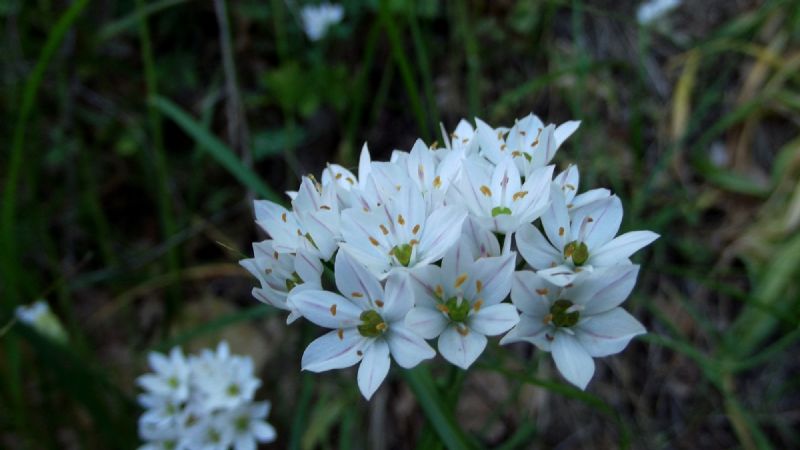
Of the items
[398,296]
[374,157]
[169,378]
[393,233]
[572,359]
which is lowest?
[572,359]

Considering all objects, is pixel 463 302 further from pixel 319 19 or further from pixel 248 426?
pixel 319 19

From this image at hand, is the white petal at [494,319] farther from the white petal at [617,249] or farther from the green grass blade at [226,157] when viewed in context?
the green grass blade at [226,157]

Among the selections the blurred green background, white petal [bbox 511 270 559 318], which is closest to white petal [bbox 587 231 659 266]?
white petal [bbox 511 270 559 318]

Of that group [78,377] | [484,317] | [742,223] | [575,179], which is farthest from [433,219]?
[742,223]

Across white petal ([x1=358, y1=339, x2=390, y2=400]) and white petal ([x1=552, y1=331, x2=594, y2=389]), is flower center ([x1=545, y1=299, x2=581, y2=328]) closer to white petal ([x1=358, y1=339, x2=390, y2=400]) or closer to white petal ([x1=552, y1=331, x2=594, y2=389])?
white petal ([x1=552, y1=331, x2=594, y2=389])

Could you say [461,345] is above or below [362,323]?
below

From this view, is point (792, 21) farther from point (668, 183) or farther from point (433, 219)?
point (433, 219)

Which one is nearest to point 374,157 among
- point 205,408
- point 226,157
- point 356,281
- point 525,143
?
point 226,157
